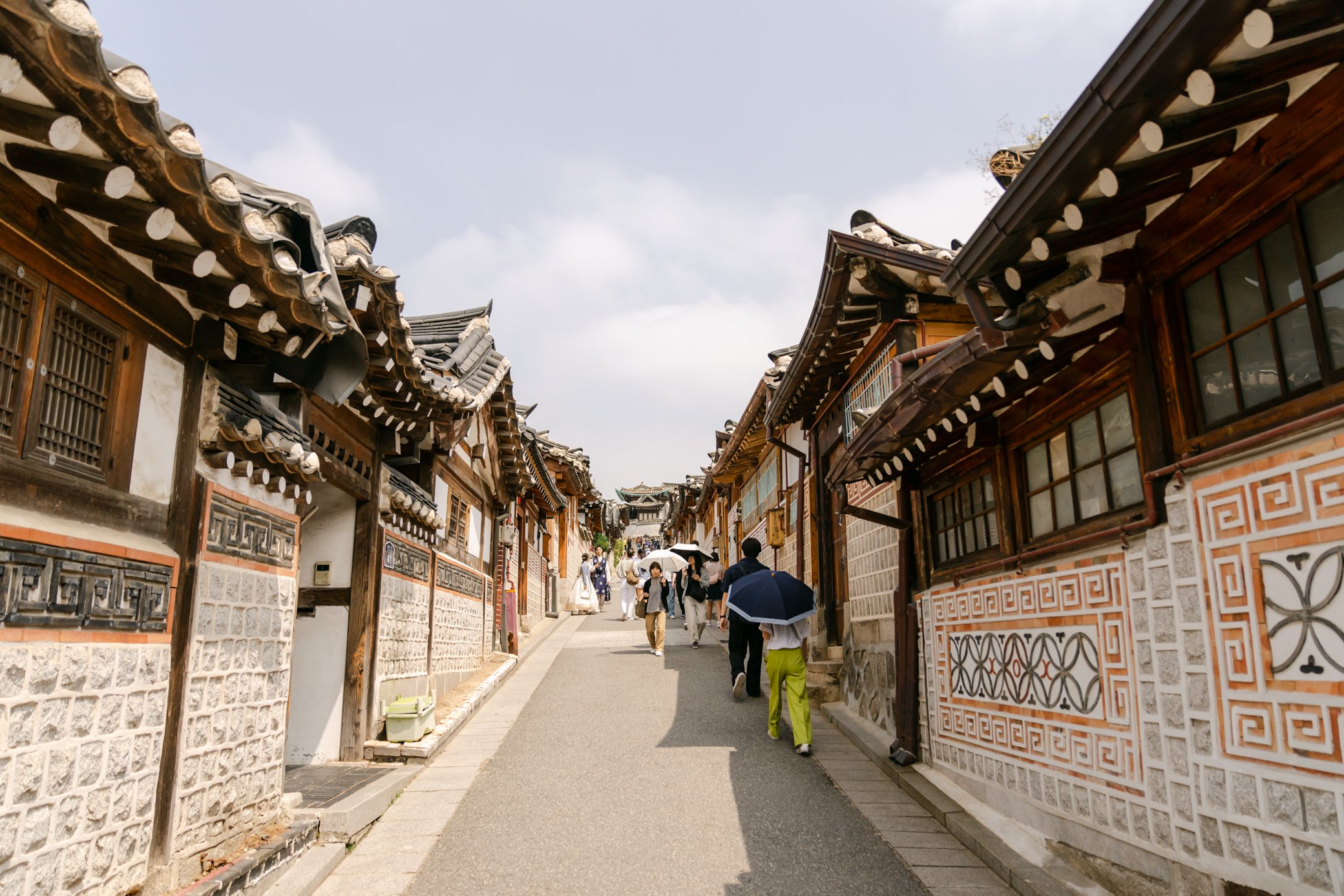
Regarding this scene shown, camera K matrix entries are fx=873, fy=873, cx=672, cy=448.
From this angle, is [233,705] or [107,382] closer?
[107,382]

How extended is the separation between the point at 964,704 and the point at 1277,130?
4986 millimetres

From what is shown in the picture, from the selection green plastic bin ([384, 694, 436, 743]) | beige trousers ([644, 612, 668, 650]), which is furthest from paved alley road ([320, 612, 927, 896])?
beige trousers ([644, 612, 668, 650])

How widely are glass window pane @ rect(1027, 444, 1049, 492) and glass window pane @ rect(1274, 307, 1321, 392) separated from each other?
2495 mm

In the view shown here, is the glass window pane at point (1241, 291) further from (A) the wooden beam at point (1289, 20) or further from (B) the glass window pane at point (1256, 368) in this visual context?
(A) the wooden beam at point (1289, 20)

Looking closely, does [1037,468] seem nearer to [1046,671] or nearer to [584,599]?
[1046,671]

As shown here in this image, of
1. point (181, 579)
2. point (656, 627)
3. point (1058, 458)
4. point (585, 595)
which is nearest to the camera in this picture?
point (181, 579)

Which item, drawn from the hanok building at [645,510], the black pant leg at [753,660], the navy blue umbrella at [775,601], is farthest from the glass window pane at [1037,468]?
the hanok building at [645,510]

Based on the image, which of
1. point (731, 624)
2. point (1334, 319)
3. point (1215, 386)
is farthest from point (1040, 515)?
point (731, 624)

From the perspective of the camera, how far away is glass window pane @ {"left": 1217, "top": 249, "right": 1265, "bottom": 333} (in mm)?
3912

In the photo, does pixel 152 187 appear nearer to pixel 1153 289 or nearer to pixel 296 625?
pixel 1153 289

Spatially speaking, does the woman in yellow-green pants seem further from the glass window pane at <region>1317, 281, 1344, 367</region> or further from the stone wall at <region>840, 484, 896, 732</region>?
the glass window pane at <region>1317, 281, 1344, 367</region>

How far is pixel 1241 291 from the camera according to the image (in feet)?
13.1

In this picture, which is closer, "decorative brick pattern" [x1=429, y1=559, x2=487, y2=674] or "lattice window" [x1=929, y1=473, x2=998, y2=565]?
"lattice window" [x1=929, y1=473, x2=998, y2=565]

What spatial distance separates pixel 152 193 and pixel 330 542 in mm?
5583
